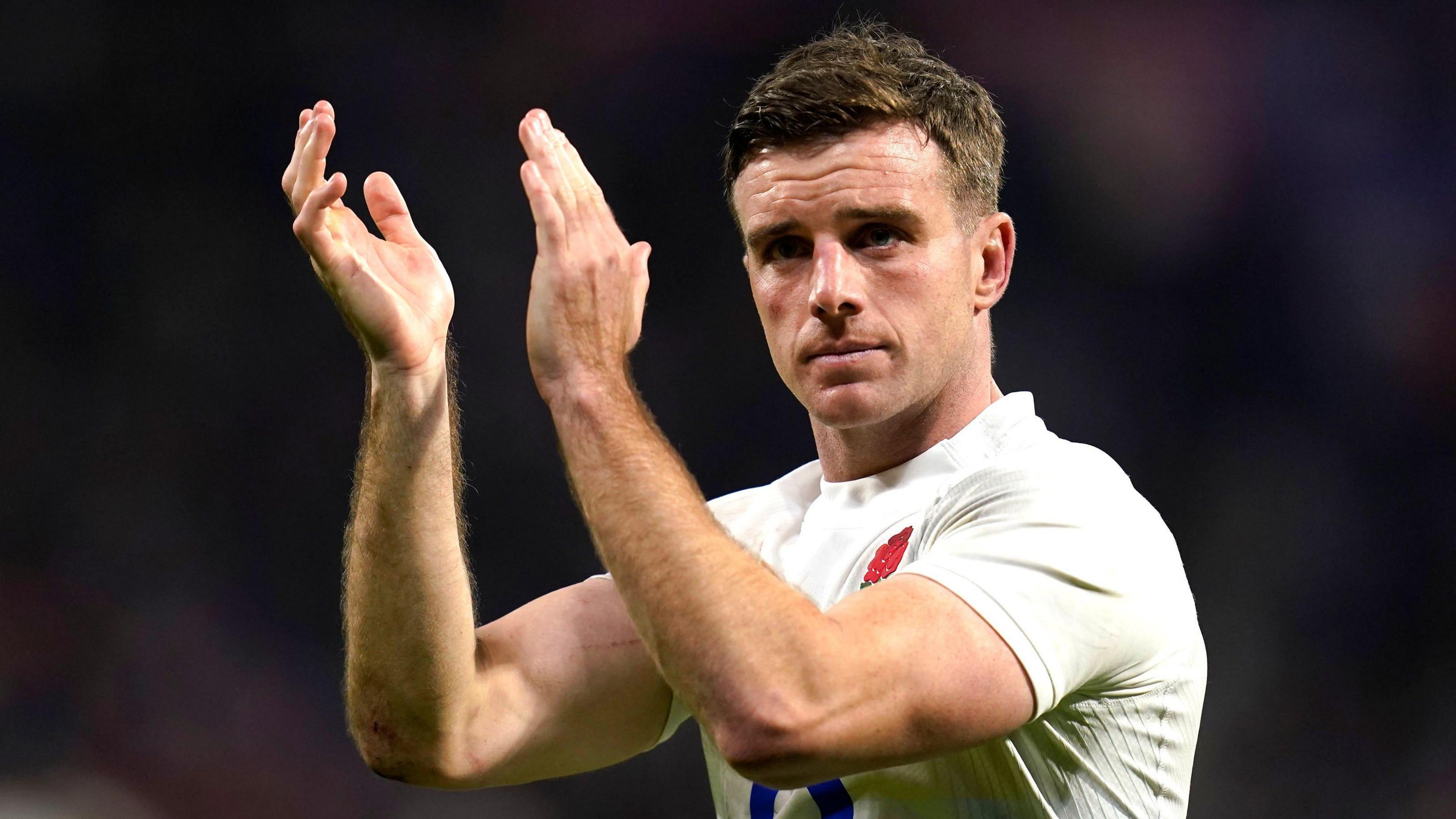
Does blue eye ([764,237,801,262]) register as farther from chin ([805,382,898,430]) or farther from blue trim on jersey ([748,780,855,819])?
blue trim on jersey ([748,780,855,819])

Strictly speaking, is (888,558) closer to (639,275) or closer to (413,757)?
(639,275)

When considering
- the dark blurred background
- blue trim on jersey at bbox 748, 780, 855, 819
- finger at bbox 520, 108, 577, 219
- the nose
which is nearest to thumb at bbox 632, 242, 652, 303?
finger at bbox 520, 108, 577, 219

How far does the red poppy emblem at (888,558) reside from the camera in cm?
211

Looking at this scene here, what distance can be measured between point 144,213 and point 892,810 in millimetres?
3732

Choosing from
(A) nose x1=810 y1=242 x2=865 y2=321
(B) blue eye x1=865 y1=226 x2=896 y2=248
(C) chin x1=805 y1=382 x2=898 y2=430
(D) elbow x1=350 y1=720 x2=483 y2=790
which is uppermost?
(B) blue eye x1=865 y1=226 x2=896 y2=248

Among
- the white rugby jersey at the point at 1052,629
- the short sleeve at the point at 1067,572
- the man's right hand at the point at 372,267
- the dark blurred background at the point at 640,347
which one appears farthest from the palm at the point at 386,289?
the dark blurred background at the point at 640,347

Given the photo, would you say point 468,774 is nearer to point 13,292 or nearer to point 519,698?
point 519,698

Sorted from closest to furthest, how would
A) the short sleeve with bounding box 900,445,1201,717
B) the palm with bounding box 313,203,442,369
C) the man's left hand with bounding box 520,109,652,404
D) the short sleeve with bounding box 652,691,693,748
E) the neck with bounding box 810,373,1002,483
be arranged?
1. the short sleeve with bounding box 900,445,1201,717
2. the man's left hand with bounding box 520,109,652,404
3. the palm with bounding box 313,203,442,369
4. the neck with bounding box 810,373,1002,483
5. the short sleeve with bounding box 652,691,693,748

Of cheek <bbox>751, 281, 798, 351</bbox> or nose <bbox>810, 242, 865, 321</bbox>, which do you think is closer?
nose <bbox>810, 242, 865, 321</bbox>

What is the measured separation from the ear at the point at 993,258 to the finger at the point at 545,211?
2.84 ft

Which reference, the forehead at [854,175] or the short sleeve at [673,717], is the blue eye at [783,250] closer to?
the forehead at [854,175]

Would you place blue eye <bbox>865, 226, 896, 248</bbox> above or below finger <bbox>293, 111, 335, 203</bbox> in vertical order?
below

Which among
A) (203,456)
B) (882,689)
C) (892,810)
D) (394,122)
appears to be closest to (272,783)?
(203,456)

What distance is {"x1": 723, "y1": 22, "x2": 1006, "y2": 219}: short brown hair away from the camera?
90.7 inches
